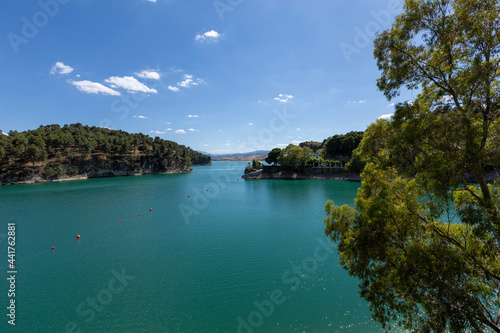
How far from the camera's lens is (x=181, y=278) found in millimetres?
14672

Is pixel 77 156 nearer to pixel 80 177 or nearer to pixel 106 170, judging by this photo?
pixel 80 177

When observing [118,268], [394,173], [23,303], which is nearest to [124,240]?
[118,268]

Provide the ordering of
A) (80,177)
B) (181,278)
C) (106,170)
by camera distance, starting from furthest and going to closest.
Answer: (106,170), (80,177), (181,278)

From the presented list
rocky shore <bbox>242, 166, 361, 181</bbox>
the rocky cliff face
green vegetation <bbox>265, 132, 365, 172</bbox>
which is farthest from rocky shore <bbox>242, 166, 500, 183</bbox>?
the rocky cliff face

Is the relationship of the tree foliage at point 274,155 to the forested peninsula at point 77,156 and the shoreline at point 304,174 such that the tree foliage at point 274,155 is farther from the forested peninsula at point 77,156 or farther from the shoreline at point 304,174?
the forested peninsula at point 77,156

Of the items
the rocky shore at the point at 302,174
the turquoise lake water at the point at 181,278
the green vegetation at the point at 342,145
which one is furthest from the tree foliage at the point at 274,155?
the turquoise lake water at the point at 181,278

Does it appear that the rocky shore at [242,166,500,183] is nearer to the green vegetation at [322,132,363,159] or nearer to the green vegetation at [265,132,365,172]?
the green vegetation at [265,132,365,172]

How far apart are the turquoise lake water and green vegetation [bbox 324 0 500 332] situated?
6287 millimetres

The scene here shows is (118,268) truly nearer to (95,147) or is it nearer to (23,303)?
(23,303)

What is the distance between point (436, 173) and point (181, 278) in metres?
15.0

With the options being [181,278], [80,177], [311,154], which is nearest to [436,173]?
[181,278]

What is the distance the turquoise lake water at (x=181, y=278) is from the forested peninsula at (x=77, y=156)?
6861cm

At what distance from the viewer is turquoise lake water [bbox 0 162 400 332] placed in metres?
10.8

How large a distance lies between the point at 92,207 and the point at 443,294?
43719 mm
